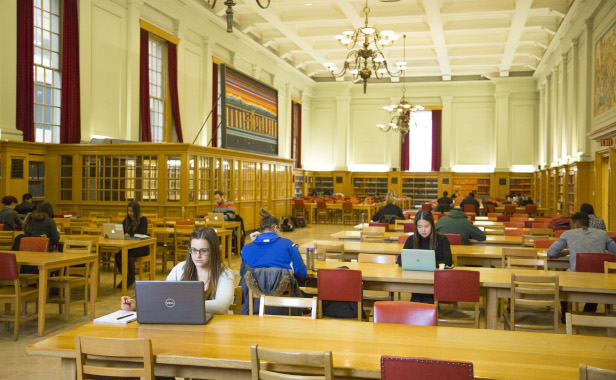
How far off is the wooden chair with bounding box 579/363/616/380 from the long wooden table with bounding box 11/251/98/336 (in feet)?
15.6

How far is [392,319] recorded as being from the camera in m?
3.18

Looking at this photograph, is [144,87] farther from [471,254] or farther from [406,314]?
[406,314]

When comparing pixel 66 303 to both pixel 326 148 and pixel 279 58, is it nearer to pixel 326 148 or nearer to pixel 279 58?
pixel 279 58

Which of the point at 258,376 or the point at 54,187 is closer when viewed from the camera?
the point at 258,376

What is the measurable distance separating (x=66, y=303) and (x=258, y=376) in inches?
169

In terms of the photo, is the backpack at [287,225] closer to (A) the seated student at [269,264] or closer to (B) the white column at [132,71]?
(B) the white column at [132,71]

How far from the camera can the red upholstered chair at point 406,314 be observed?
3.14 m

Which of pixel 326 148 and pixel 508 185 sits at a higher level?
pixel 326 148

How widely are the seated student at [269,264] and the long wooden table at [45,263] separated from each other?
6.77 feet

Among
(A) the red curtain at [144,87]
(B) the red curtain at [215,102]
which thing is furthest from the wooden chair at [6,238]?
(B) the red curtain at [215,102]

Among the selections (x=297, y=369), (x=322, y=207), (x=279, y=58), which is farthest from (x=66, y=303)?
(x=279, y=58)

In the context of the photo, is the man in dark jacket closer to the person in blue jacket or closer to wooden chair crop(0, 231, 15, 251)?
the person in blue jacket

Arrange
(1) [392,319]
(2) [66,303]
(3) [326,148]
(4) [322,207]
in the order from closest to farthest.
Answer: (1) [392,319], (2) [66,303], (4) [322,207], (3) [326,148]

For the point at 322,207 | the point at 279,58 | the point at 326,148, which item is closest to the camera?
the point at 322,207
